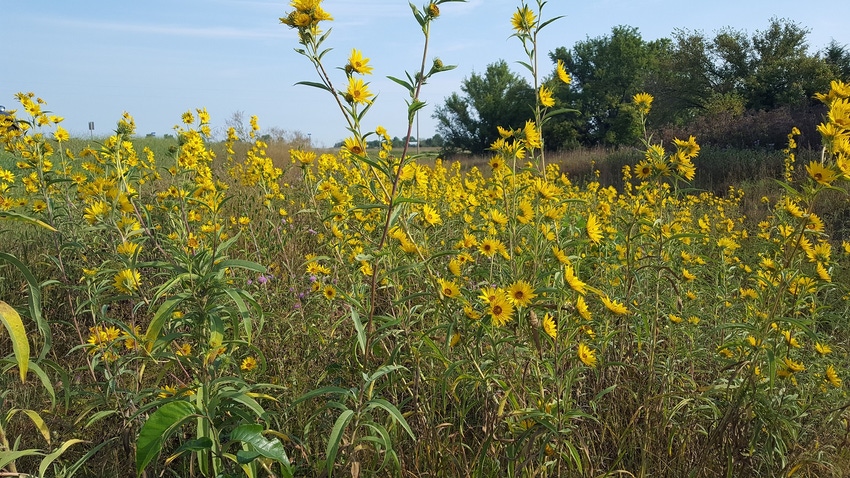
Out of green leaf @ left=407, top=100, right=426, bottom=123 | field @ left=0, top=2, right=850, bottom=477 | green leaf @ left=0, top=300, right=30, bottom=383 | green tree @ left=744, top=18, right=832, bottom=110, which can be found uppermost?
green tree @ left=744, top=18, right=832, bottom=110

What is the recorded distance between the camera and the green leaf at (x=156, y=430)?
1040mm

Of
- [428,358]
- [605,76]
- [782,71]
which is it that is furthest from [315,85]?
[605,76]

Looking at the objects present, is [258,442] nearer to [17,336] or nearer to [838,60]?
[17,336]

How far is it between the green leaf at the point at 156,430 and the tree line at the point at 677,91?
5.25 m

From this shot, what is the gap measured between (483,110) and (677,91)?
12836 millimetres

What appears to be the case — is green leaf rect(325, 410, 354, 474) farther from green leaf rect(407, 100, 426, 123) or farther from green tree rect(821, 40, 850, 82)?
green tree rect(821, 40, 850, 82)

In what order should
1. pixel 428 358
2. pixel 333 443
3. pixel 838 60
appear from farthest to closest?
1. pixel 838 60
2. pixel 428 358
3. pixel 333 443

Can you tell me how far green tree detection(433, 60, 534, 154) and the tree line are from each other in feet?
0.22

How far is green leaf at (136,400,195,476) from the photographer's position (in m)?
1.04

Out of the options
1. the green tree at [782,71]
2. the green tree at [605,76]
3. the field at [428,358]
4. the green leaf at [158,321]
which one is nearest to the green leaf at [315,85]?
the field at [428,358]

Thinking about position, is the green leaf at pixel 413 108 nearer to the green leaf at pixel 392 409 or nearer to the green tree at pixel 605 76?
the green leaf at pixel 392 409

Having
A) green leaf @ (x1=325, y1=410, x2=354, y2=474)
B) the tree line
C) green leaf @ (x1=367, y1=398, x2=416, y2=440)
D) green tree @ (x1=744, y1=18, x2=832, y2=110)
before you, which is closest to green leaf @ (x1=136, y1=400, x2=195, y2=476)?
green leaf @ (x1=325, y1=410, x2=354, y2=474)

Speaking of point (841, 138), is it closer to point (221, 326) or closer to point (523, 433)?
point (523, 433)

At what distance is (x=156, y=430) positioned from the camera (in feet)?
3.51
